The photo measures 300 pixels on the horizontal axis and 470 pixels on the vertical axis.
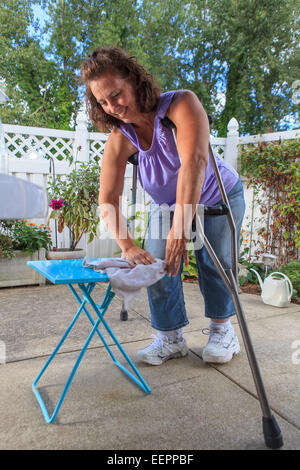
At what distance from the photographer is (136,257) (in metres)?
1.25

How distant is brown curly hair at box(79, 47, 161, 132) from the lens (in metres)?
1.10

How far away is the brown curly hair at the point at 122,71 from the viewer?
1103mm

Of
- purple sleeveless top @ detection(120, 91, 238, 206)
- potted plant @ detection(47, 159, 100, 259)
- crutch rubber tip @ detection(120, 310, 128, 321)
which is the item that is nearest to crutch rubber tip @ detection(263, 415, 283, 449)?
purple sleeveless top @ detection(120, 91, 238, 206)

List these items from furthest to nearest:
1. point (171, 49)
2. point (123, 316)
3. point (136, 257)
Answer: point (171, 49) → point (123, 316) → point (136, 257)

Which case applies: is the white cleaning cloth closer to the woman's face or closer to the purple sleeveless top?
the purple sleeveless top

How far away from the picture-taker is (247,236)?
3.96m

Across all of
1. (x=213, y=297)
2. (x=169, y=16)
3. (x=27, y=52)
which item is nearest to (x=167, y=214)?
(x=213, y=297)

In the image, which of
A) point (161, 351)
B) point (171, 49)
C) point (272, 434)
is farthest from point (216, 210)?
point (171, 49)

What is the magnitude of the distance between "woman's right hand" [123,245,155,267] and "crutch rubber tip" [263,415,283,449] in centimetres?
63

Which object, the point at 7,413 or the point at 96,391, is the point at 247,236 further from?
the point at 7,413

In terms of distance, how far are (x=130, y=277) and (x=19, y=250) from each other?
2280 millimetres

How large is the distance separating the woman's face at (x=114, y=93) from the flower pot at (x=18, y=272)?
2.18 m

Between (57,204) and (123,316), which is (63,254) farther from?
(123,316)

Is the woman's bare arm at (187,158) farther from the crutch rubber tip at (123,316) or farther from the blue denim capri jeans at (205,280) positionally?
the crutch rubber tip at (123,316)
